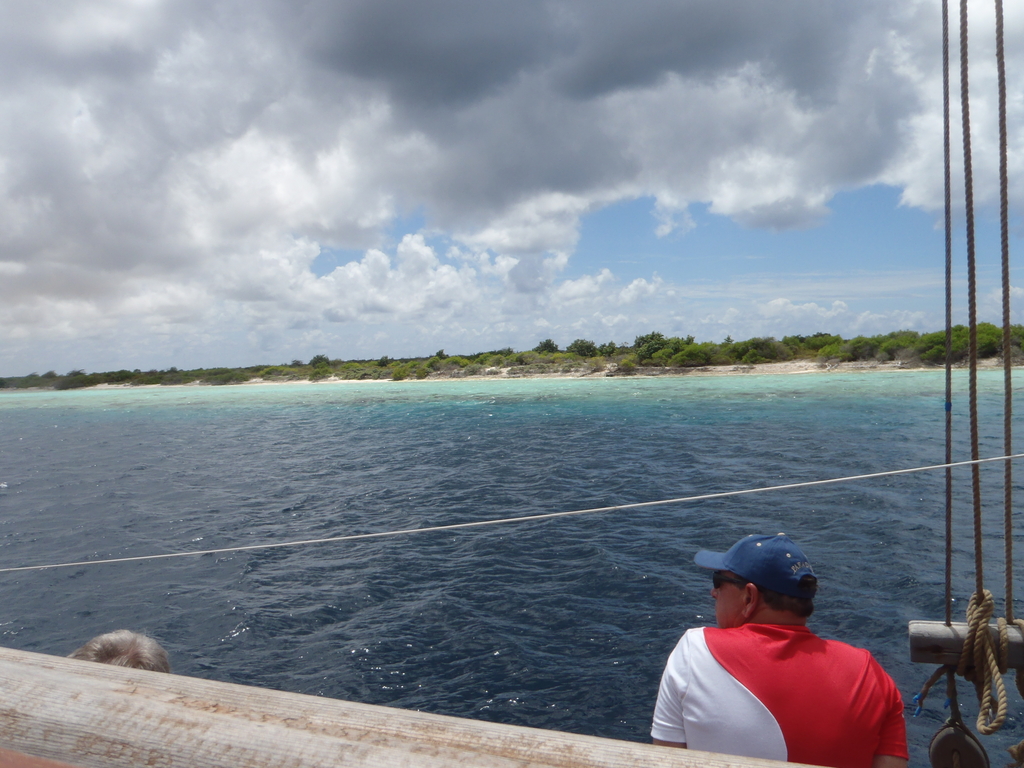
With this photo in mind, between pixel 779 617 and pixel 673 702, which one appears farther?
pixel 779 617

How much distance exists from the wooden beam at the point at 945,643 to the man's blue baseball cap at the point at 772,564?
46.1 inches

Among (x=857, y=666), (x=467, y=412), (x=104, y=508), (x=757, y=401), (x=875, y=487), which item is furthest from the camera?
(x=467, y=412)

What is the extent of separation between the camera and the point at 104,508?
1415cm

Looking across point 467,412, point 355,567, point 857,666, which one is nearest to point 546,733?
point 857,666

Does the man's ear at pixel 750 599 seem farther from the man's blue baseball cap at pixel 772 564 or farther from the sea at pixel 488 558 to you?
the sea at pixel 488 558

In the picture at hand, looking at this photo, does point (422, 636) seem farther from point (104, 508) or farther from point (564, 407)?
point (564, 407)

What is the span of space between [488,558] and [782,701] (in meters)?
7.37

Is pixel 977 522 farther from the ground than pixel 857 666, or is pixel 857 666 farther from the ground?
pixel 977 522

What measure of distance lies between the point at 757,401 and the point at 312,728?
35.6m

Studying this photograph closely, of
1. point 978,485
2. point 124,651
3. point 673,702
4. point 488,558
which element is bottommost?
point 488,558

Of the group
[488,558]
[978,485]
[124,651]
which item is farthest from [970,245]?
[488,558]

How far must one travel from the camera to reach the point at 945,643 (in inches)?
124

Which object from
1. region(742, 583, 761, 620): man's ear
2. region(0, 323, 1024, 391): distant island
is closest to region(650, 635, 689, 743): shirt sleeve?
region(742, 583, 761, 620): man's ear

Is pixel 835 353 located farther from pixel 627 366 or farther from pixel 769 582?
pixel 769 582
